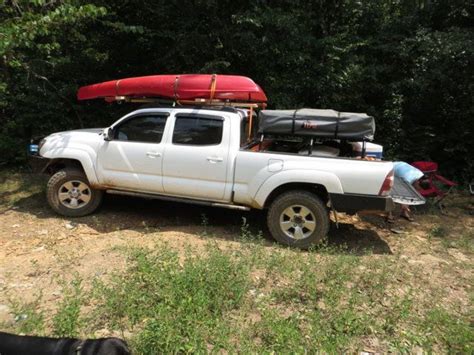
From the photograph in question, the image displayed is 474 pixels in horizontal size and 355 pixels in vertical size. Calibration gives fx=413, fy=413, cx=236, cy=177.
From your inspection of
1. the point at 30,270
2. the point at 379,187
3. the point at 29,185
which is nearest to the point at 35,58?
the point at 29,185

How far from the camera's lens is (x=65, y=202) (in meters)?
6.24

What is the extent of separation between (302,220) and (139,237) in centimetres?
217

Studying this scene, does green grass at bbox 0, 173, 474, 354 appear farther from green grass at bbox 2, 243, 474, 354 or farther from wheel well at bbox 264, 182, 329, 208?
wheel well at bbox 264, 182, 329, 208

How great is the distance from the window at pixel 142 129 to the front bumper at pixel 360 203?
8.47 feet

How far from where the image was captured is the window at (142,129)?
5891 mm

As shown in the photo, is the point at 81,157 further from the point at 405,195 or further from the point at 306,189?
the point at 405,195

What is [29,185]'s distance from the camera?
7969mm

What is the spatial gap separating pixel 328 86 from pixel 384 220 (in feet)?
13.1

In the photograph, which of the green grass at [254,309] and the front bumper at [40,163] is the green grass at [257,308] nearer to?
the green grass at [254,309]

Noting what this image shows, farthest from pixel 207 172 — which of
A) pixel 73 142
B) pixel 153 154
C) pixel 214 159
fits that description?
pixel 73 142

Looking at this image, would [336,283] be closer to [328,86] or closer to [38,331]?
[38,331]

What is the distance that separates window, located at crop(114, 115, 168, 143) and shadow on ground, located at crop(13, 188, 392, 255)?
125 cm

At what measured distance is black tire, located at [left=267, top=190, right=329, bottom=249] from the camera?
205 inches

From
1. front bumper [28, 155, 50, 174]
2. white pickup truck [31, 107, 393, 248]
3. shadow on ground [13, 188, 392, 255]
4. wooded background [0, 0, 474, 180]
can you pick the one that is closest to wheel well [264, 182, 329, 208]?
white pickup truck [31, 107, 393, 248]
